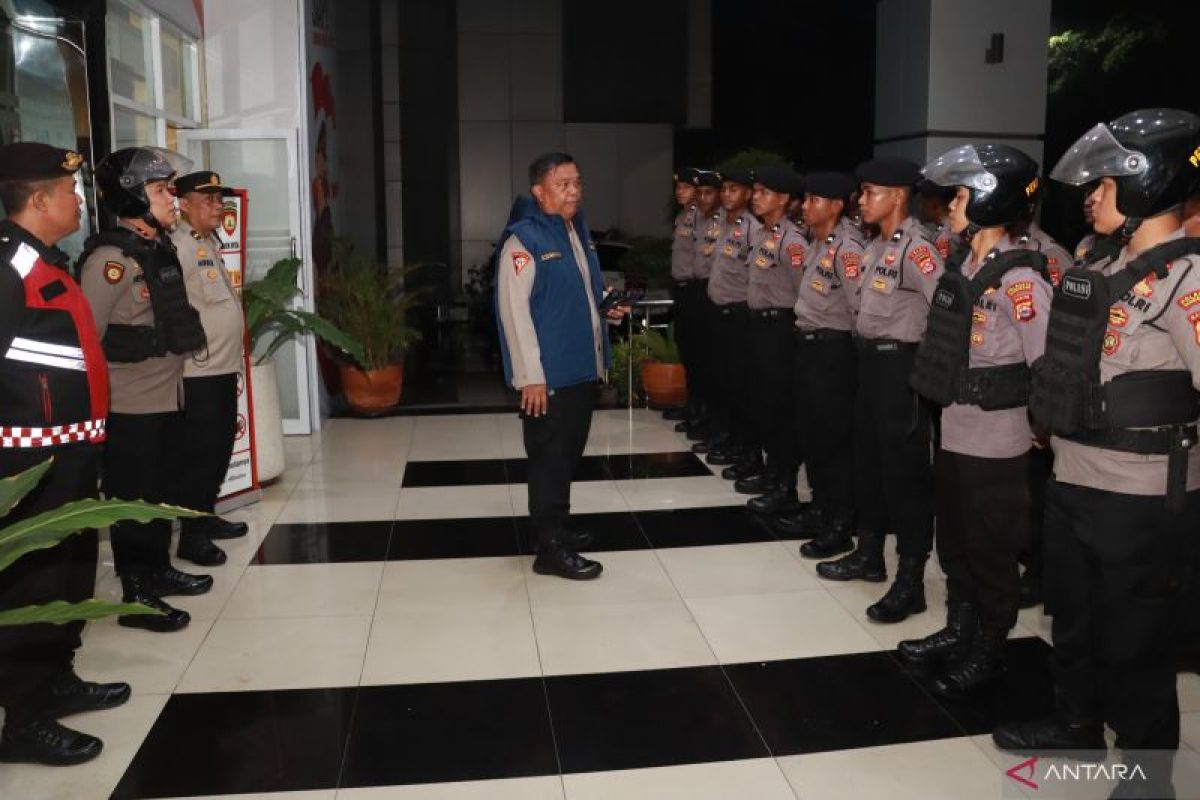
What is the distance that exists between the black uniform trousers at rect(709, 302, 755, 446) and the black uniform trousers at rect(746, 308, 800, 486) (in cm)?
29

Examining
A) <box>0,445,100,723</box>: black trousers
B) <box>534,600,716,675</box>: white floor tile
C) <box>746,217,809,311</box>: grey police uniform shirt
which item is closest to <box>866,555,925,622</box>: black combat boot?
<box>534,600,716,675</box>: white floor tile

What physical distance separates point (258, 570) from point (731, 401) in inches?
111

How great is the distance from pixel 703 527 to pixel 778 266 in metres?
1.31

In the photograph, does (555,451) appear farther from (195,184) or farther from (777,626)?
(195,184)

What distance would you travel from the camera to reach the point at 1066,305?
2410 millimetres

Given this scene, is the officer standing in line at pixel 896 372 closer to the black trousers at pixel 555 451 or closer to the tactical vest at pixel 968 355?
the tactical vest at pixel 968 355

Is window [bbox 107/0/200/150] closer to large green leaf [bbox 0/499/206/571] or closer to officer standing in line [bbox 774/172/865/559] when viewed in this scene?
officer standing in line [bbox 774/172/865/559]

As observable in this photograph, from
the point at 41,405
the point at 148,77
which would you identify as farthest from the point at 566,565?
→ the point at 148,77

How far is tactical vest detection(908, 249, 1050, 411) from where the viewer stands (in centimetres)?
282

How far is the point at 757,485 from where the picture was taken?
5.35 metres

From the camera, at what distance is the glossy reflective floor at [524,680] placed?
2.64 m

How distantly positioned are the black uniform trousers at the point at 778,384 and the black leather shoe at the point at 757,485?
134mm

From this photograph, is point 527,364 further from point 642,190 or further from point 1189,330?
point 642,190

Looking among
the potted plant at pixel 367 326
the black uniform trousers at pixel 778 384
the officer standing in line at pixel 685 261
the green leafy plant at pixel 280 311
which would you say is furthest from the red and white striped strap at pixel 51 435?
the potted plant at pixel 367 326
